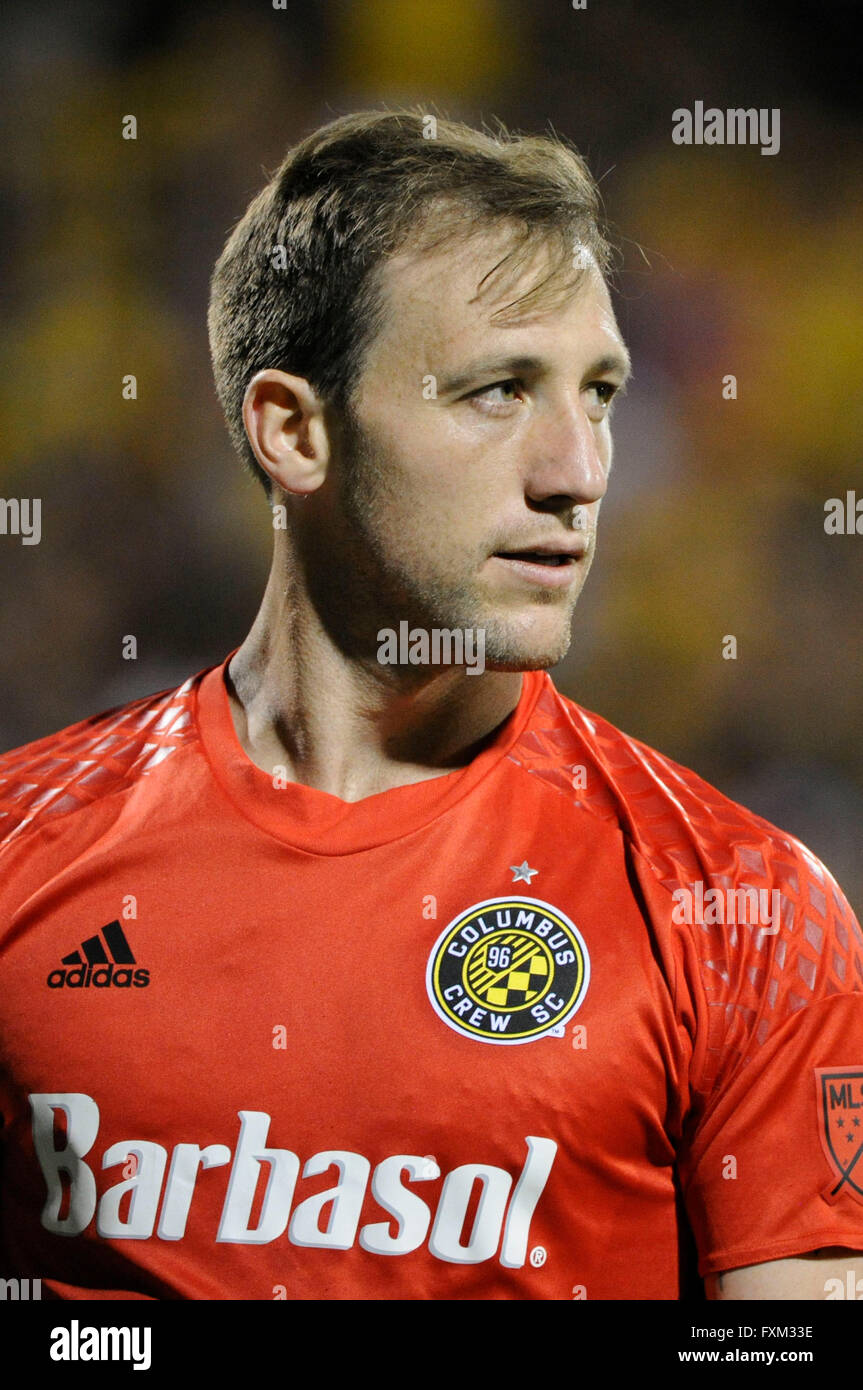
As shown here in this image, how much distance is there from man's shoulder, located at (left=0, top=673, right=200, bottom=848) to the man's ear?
392mm

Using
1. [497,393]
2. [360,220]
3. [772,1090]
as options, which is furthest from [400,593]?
[772,1090]

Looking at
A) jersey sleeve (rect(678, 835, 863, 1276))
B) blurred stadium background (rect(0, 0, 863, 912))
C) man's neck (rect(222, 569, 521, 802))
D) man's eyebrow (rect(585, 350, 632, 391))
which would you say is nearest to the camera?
jersey sleeve (rect(678, 835, 863, 1276))

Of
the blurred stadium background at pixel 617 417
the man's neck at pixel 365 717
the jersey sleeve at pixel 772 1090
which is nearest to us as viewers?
the jersey sleeve at pixel 772 1090

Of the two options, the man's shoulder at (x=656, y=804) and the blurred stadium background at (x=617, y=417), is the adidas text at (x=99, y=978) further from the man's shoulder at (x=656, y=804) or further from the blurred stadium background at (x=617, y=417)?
the blurred stadium background at (x=617, y=417)

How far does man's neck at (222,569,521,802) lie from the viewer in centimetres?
185

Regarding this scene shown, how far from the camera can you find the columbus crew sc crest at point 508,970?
66.7 inches

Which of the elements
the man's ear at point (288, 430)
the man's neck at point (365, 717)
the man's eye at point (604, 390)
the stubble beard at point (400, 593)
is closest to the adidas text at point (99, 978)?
the man's neck at point (365, 717)

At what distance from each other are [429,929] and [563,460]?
0.64 meters

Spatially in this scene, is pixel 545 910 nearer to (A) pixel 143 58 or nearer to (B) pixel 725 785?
(B) pixel 725 785

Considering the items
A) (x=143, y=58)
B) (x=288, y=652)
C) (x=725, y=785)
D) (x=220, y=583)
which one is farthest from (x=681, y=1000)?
(x=143, y=58)

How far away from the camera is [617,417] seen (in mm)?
2719

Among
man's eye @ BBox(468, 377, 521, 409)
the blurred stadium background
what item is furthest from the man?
the blurred stadium background

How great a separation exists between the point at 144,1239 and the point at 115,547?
1560 mm

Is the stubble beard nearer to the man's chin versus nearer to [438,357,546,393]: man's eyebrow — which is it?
the man's chin
